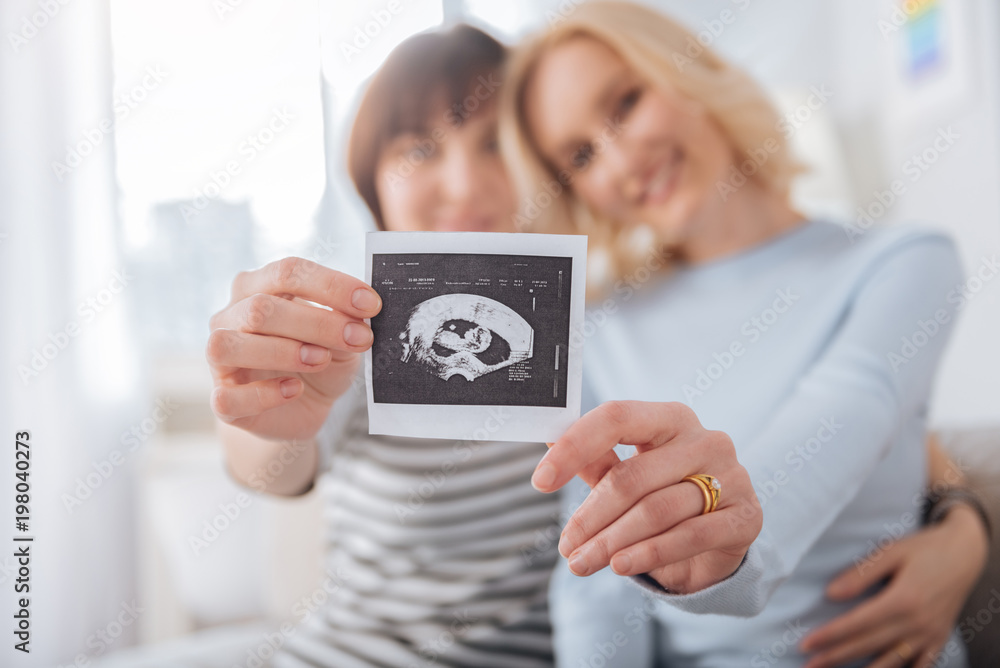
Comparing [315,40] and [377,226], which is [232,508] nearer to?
[377,226]

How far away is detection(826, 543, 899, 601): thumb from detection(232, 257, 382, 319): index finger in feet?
2.35

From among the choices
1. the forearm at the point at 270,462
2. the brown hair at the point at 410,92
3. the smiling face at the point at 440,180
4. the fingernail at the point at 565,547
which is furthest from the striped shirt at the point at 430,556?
the fingernail at the point at 565,547

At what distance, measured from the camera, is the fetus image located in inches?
23.5

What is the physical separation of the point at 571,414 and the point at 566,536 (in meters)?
0.11

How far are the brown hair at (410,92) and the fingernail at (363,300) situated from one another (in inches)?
21.9

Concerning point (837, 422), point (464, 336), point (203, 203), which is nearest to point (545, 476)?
point (464, 336)

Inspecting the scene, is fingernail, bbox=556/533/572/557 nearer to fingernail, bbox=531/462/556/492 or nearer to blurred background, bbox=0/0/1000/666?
fingernail, bbox=531/462/556/492

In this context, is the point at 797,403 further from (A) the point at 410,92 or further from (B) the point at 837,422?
(A) the point at 410,92

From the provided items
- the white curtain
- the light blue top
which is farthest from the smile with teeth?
the white curtain

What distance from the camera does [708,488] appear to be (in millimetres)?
542

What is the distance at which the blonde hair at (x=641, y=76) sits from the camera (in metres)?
1.05

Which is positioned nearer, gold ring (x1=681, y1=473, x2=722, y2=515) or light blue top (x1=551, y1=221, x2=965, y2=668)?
gold ring (x1=681, y1=473, x2=722, y2=515)

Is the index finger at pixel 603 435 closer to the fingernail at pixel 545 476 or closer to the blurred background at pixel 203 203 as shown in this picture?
the fingernail at pixel 545 476

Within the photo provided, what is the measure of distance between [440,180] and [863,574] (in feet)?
2.79
